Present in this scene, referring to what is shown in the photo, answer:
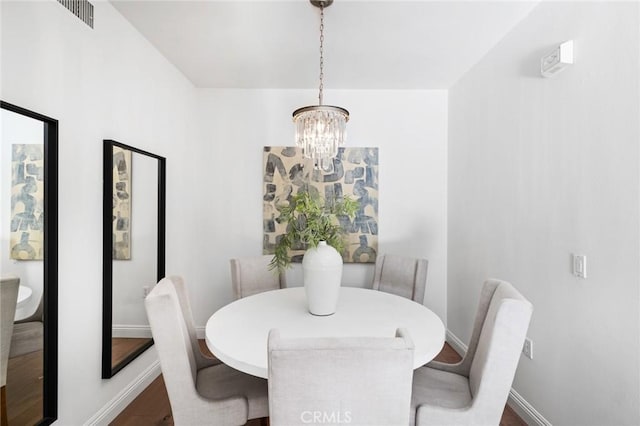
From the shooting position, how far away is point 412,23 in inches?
87.0

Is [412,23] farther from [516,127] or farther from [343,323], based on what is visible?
[343,323]

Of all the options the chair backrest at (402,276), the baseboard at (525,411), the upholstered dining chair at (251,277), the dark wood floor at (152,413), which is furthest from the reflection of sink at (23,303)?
the baseboard at (525,411)

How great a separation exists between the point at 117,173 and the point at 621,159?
270 cm

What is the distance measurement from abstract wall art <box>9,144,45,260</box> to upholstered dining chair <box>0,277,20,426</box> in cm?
12

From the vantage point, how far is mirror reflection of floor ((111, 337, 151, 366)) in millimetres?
2107

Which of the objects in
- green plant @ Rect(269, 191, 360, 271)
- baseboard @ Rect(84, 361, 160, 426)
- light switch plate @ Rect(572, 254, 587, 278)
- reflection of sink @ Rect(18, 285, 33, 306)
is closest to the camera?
reflection of sink @ Rect(18, 285, 33, 306)

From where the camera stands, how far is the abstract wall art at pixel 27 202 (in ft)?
4.60

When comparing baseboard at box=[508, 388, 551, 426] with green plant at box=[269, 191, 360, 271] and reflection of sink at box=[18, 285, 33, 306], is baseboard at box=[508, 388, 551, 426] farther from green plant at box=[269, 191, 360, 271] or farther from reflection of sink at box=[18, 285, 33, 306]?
reflection of sink at box=[18, 285, 33, 306]

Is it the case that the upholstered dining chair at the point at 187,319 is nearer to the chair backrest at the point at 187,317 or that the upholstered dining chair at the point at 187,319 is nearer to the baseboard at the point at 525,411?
the chair backrest at the point at 187,317

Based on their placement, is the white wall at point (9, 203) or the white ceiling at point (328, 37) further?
the white ceiling at point (328, 37)

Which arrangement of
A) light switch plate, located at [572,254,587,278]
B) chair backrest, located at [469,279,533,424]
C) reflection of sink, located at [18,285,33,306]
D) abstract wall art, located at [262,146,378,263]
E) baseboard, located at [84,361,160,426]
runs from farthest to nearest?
abstract wall art, located at [262,146,378,263], baseboard, located at [84,361,160,426], light switch plate, located at [572,254,587,278], reflection of sink, located at [18,285,33,306], chair backrest, located at [469,279,533,424]

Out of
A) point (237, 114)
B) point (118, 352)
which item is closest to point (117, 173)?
point (118, 352)

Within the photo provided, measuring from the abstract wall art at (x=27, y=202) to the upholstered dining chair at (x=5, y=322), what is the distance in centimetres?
12

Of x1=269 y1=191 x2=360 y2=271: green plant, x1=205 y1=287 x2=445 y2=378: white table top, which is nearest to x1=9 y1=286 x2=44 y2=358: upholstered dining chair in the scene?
x1=205 y1=287 x2=445 y2=378: white table top
